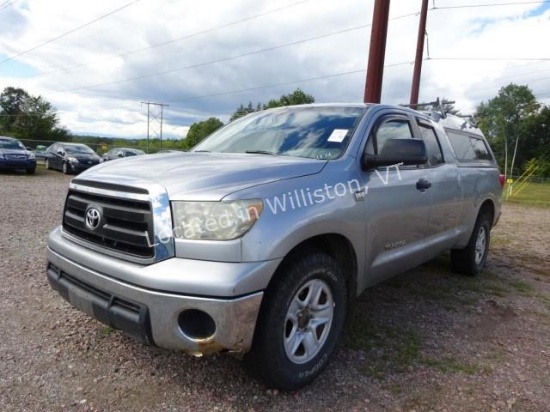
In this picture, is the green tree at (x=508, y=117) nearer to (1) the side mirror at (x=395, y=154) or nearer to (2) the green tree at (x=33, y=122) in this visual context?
(2) the green tree at (x=33, y=122)

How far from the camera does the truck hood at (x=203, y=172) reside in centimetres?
228

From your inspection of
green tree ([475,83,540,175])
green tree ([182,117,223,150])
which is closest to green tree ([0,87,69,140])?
green tree ([182,117,223,150])

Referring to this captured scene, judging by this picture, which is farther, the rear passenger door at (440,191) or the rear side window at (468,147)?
the rear side window at (468,147)

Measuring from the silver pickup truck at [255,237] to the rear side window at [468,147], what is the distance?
1.56 metres

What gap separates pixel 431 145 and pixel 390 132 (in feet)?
2.73

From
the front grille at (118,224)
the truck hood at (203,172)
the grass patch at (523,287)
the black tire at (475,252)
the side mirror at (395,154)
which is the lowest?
the grass patch at (523,287)

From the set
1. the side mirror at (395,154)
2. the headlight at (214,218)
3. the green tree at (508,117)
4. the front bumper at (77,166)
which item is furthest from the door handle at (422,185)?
the green tree at (508,117)

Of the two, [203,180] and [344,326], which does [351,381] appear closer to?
[344,326]

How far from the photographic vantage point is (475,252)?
17.2ft

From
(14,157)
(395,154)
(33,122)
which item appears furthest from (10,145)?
(33,122)

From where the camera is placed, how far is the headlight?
2189mm

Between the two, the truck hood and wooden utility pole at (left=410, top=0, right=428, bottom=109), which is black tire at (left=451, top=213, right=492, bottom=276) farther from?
wooden utility pole at (left=410, top=0, right=428, bottom=109)

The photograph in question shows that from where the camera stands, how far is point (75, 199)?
9.18 feet

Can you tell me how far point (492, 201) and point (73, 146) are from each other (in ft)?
61.1
